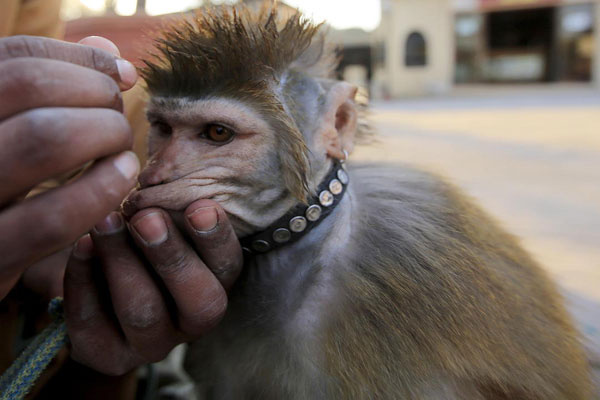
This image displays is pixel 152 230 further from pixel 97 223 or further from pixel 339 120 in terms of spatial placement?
pixel 339 120

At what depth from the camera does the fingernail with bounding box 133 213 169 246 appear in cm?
96

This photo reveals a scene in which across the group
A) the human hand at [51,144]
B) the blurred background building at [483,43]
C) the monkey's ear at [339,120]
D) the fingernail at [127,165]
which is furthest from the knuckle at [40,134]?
the blurred background building at [483,43]

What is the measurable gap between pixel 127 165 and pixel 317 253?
49 cm

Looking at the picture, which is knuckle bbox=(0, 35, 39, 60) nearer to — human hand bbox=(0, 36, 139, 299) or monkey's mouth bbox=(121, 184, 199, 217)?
human hand bbox=(0, 36, 139, 299)

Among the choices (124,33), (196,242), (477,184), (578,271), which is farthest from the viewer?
(477,184)

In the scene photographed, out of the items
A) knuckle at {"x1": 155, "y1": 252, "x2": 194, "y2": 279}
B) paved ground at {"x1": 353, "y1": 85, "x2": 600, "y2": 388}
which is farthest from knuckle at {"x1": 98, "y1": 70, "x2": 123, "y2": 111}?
paved ground at {"x1": 353, "y1": 85, "x2": 600, "y2": 388}

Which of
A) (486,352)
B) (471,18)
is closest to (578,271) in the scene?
(486,352)

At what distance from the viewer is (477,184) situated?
4.01 m

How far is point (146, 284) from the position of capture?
1.03 metres

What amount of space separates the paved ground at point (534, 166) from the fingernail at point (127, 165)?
88 cm

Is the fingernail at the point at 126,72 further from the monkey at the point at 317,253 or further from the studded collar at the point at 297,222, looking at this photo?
the studded collar at the point at 297,222

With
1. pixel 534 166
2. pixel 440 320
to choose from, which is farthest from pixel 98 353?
pixel 534 166

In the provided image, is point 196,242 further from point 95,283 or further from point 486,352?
point 486,352

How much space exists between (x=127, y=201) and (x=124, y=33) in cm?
211
